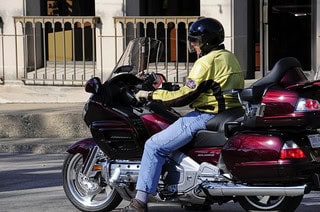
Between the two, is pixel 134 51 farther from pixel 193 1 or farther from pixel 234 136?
pixel 193 1

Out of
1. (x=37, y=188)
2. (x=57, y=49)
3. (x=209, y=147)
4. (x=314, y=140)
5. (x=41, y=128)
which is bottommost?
(x=37, y=188)

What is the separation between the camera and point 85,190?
307 inches

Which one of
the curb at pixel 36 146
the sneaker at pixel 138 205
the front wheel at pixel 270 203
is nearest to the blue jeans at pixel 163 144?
the sneaker at pixel 138 205

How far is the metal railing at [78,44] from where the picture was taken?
1424 centimetres

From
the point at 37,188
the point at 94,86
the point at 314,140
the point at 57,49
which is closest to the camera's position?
the point at 314,140

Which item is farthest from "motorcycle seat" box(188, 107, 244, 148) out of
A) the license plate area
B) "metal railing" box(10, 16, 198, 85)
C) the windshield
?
"metal railing" box(10, 16, 198, 85)

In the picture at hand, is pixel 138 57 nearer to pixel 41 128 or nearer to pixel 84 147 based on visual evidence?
pixel 84 147

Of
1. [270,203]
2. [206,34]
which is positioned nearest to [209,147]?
[270,203]

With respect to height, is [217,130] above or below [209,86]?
below

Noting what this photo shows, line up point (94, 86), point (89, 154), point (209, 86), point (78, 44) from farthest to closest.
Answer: point (78, 44)
point (89, 154)
point (94, 86)
point (209, 86)

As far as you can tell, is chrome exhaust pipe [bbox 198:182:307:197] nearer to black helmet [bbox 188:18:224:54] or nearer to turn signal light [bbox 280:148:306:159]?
turn signal light [bbox 280:148:306:159]

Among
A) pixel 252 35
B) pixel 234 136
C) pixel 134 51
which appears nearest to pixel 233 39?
pixel 252 35

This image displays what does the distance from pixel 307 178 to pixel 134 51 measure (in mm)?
2101

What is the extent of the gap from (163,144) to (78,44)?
833cm
